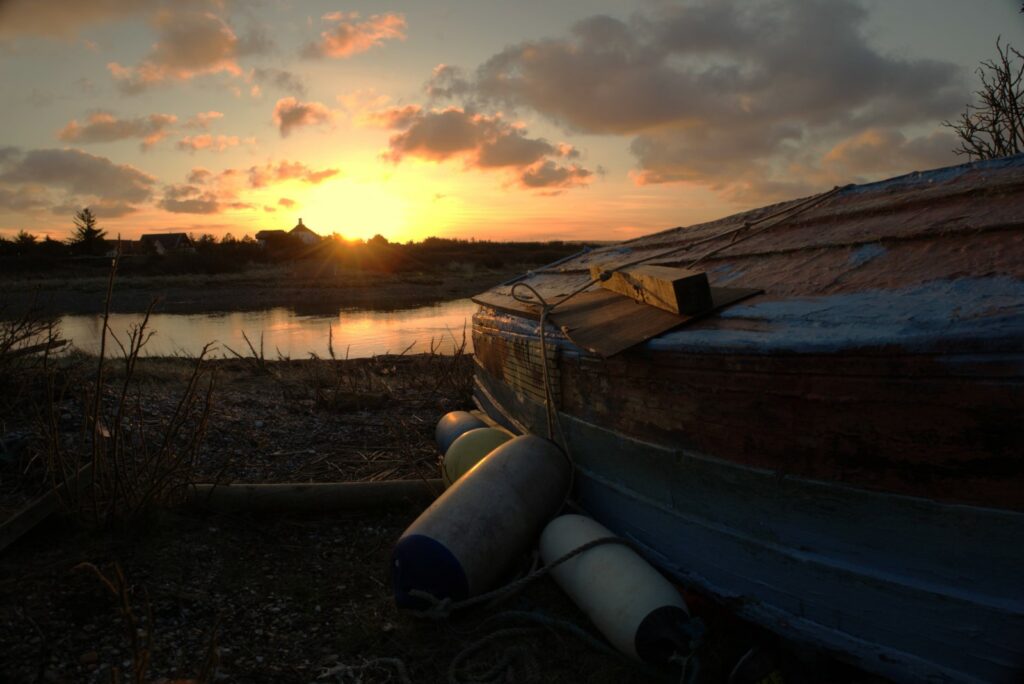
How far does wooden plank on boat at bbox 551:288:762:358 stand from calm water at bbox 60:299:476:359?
9.52 m

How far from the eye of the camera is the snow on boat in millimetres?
2252

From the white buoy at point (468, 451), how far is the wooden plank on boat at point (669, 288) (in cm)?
141

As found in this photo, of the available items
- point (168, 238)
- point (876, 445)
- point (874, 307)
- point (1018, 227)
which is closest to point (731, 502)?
point (876, 445)

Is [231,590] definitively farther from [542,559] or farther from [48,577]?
[542,559]

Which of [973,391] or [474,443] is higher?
[973,391]

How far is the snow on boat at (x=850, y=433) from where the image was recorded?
2.25 metres

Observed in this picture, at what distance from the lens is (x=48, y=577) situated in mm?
3510

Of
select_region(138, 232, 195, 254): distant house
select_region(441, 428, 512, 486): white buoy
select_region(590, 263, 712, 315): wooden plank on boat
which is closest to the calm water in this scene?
select_region(441, 428, 512, 486): white buoy

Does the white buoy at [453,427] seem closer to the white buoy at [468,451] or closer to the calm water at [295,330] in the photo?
the white buoy at [468,451]

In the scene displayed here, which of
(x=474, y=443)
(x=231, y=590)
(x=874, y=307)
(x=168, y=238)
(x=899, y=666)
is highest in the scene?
(x=168, y=238)

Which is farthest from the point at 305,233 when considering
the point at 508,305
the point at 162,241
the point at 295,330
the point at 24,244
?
the point at 508,305

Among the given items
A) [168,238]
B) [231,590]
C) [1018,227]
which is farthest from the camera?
[168,238]

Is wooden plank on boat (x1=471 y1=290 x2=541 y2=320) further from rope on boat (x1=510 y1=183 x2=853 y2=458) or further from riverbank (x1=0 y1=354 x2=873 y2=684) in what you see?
riverbank (x1=0 y1=354 x2=873 y2=684)

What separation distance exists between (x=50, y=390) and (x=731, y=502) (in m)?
3.89
